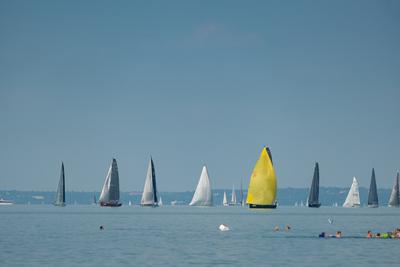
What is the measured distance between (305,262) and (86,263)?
19.0 meters

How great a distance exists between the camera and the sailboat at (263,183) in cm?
18088

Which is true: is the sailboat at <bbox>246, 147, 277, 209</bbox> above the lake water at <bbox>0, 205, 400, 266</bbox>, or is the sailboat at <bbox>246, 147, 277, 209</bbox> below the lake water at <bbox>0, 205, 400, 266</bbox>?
above

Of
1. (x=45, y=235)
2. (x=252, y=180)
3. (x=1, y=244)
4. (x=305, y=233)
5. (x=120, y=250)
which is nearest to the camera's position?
(x=120, y=250)

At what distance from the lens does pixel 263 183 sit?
604 feet

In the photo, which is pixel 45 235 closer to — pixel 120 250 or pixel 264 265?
pixel 120 250

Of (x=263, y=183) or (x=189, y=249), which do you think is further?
(x=263, y=183)

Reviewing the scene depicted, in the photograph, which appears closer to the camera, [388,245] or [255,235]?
[388,245]

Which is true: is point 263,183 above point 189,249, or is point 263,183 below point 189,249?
above

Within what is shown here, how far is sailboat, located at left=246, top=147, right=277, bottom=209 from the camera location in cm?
18088

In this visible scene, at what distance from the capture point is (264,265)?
7331 centimetres

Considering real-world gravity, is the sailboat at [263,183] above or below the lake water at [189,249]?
above

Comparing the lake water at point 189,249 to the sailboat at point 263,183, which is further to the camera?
the sailboat at point 263,183

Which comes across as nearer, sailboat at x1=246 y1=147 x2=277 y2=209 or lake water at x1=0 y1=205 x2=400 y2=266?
lake water at x1=0 y1=205 x2=400 y2=266

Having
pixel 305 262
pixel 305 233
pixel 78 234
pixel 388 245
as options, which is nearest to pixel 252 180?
pixel 305 233
